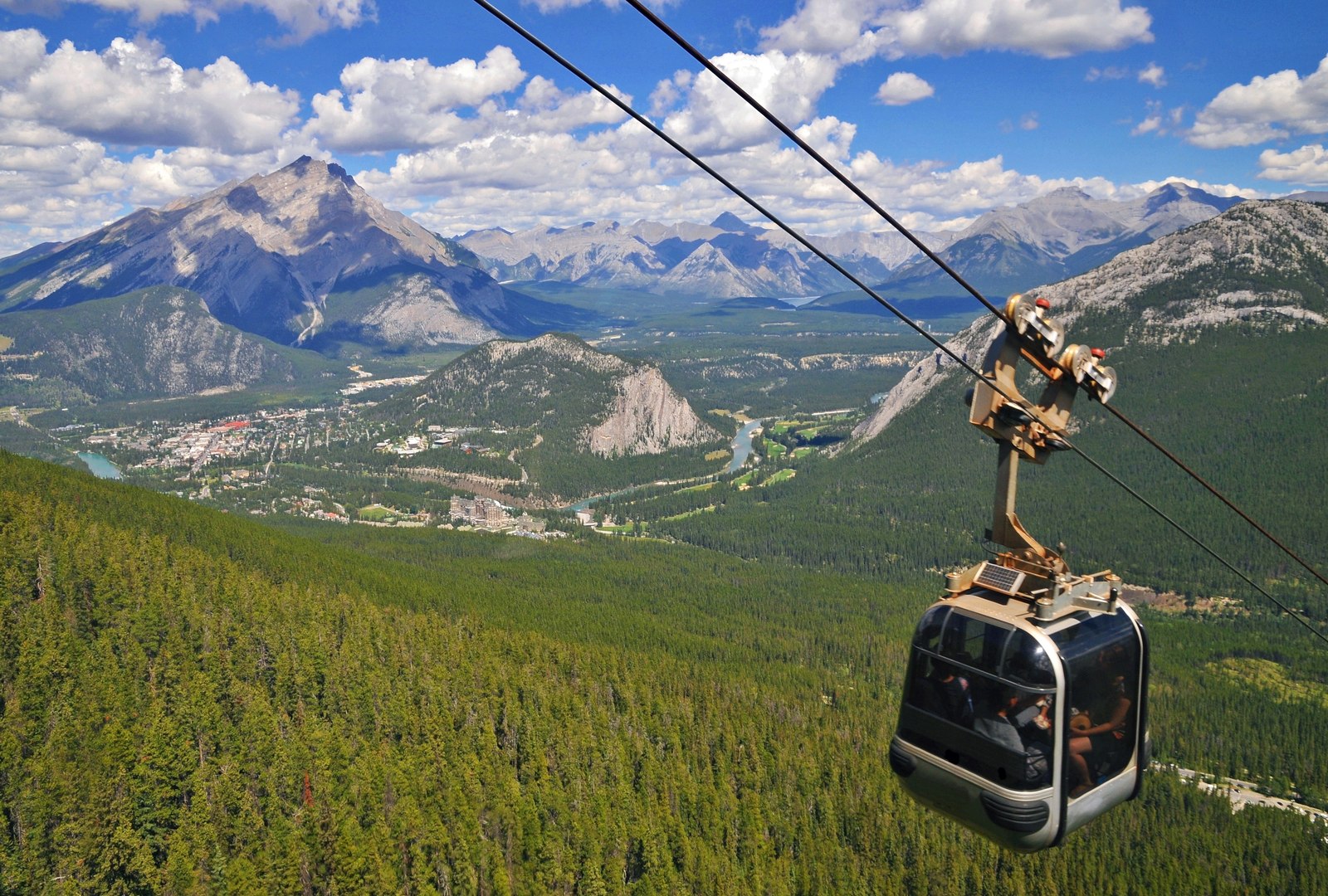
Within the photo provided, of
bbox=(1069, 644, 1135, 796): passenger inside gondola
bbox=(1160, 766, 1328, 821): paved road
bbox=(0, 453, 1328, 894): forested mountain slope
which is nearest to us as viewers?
bbox=(1069, 644, 1135, 796): passenger inside gondola

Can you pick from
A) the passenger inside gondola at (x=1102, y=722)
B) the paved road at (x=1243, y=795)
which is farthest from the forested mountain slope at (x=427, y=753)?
the passenger inside gondola at (x=1102, y=722)

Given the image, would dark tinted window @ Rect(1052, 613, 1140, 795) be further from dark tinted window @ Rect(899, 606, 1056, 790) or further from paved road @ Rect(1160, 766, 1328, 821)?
paved road @ Rect(1160, 766, 1328, 821)

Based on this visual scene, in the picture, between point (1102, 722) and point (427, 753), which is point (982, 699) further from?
point (427, 753)

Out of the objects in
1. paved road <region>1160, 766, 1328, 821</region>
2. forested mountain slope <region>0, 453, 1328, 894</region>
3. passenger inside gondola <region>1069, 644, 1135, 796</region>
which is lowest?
paved road <region>1160, 766, 1328, 821</region>

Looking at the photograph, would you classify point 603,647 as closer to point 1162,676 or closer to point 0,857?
point 0,857

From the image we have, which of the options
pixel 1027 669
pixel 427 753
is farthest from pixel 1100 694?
pixel 427 753

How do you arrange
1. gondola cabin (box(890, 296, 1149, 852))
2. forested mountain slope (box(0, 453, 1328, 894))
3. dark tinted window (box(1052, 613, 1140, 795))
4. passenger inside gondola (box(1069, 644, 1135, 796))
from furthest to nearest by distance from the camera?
forested mountain slope (box(0, 453, 1328, 894)), passenger inside gondola (box(1069, 644, 1135, 796)), dark tinted window (box(1052, 613, 1140, 795)), gondola cabin (box(890, 296, 1149, 852))

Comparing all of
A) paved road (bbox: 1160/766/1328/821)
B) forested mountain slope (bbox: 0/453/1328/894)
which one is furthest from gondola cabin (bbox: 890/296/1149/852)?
paved road (bbox: 1160/766/1328/821)
